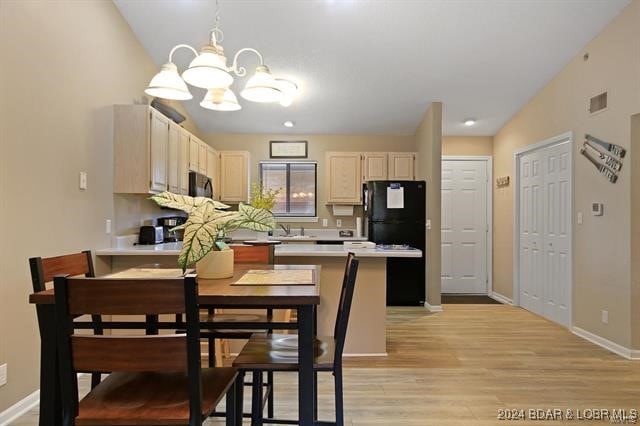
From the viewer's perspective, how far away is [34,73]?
2.61 meters

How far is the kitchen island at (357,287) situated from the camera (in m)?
3.40

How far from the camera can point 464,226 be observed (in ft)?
20.9

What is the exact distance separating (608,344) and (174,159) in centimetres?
440

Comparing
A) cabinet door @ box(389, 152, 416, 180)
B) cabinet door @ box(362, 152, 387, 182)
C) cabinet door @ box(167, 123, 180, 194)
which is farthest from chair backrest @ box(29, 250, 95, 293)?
cabinet door @ box(389, 152, 416, 180)

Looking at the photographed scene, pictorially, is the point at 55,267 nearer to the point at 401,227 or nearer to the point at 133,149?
the point at 133,149

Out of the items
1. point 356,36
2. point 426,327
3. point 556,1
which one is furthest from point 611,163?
point 356,36

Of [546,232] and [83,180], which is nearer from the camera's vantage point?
[83,180]

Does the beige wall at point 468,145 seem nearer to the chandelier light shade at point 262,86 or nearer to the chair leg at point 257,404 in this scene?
the chandelier light shade at point 262,86

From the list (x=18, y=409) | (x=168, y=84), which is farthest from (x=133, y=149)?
(x=18, y=409)

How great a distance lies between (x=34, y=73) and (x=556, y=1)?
398 centimetres

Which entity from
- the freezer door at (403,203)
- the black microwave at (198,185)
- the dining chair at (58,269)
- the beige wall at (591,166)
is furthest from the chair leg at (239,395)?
the freezer door at (403,203)

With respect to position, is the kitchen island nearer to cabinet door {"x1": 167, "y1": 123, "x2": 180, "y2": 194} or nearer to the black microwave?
cabinet door {"x1": 167, "y1": 123, "x2": 180, "y2": 194}

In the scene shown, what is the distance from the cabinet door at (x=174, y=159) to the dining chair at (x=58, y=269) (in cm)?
213

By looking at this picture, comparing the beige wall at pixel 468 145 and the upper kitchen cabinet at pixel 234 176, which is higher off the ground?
the beige wall at pixel 468 145
